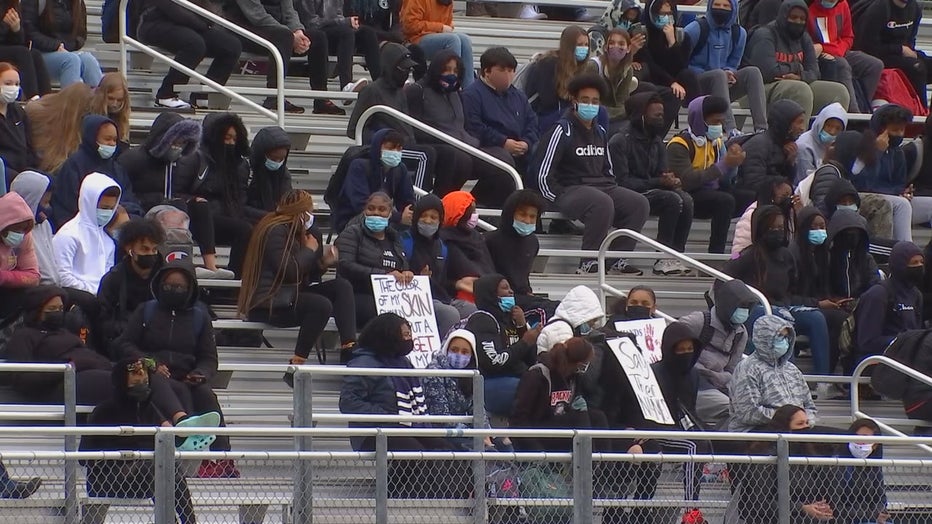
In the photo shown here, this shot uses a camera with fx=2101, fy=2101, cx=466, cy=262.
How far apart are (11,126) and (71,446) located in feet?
12.0

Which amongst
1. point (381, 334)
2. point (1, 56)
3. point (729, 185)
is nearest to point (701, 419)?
point (381, 334)

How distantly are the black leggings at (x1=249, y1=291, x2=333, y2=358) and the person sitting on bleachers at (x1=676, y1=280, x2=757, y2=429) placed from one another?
2.33m

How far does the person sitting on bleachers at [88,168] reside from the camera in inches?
506

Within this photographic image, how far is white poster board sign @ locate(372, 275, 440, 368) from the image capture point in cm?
1249

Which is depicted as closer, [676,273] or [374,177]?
[374,177]

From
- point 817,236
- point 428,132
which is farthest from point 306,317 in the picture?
point 817,236

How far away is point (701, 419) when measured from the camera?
42.1 ft

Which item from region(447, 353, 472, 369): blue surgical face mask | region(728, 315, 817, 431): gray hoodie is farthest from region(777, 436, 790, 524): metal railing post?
region(447, 353, 472, 369): blue surgical face mask

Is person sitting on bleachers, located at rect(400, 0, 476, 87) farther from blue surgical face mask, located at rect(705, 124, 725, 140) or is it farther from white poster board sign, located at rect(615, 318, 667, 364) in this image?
white poster board sign, located at rect(615, 318, 667, 364)

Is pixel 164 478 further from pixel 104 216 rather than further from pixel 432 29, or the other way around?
pixel 432 29

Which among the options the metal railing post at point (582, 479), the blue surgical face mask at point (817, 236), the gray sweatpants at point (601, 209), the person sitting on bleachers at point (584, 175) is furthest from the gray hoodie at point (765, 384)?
the metal railing post at point (582, 479)

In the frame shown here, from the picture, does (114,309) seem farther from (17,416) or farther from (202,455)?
(202,455)

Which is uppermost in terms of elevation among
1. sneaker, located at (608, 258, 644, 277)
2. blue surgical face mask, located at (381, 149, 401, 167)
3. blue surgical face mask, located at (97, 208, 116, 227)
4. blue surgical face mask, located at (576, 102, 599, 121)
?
Answer: blue surgical face mask, located at (576, 102, 599, 121)

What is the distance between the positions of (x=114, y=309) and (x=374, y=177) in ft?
8.02
